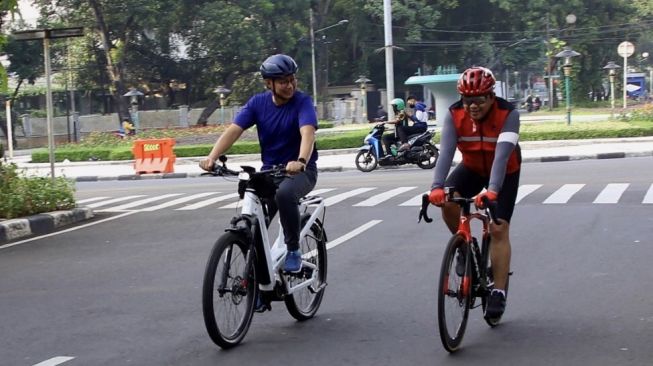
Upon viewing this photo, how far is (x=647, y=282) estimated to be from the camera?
8.20m

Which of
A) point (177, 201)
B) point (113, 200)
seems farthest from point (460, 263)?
point (113, 200)

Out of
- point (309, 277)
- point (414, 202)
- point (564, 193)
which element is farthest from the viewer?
point (564, 193)

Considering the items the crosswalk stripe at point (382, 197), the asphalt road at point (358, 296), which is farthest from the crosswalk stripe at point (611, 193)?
the crosswalk stripe at point (382, 197)

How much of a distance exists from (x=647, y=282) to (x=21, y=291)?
525cm

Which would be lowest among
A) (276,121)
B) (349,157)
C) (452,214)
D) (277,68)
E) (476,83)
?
(349,157)

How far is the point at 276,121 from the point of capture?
6.79 m

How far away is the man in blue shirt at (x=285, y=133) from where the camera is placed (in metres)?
6.60

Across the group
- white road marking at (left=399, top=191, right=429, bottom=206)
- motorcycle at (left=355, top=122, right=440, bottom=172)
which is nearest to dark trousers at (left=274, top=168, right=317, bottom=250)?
white road marking at (left=399, top=191, right=429, bottom=206)

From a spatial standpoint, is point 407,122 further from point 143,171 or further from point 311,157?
point 311,157

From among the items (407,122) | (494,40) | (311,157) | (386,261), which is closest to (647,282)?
(386,261)

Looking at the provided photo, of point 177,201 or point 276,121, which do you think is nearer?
point 276,121

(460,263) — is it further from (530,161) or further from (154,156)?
(154,156)

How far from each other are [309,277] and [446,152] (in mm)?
1527

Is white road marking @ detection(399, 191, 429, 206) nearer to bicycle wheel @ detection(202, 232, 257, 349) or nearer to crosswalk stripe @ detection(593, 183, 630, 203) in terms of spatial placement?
crosswalk stripe @ detection(593, 183, 630, 203)
